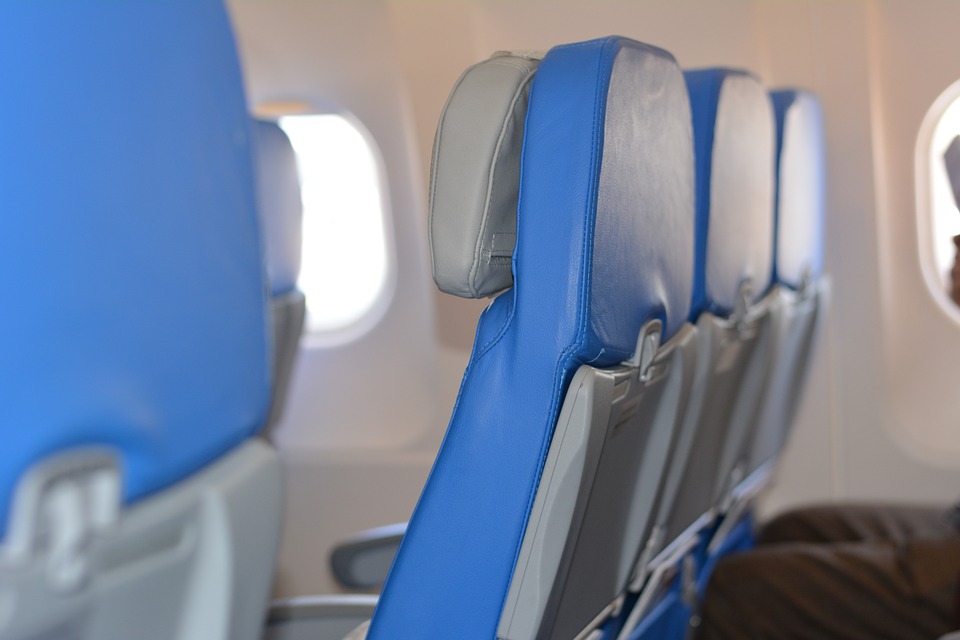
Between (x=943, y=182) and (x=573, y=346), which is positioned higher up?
(x=943, y=182)

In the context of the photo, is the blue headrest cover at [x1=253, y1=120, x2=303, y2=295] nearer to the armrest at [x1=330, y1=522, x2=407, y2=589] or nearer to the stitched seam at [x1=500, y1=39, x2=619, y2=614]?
the armrest at [x1=330, y1=522, x2=407, y2=589]

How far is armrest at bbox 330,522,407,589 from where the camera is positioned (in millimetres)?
2041

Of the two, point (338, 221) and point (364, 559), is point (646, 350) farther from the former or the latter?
point (338, 221)

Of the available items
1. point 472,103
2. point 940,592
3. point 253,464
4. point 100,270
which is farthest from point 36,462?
point 940,592

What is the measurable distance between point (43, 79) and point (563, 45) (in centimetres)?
80

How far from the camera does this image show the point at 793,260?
2.64 metres

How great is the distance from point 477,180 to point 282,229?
1521mm

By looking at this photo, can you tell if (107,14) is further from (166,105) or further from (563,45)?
(563,45)

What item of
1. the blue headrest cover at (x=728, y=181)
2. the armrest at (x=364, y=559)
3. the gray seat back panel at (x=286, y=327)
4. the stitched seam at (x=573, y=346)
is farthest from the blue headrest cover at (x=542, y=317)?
the gray seat back panel at (x=286, y=327)

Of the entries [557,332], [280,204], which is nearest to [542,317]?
[557,332]

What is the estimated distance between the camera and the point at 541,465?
1297mm

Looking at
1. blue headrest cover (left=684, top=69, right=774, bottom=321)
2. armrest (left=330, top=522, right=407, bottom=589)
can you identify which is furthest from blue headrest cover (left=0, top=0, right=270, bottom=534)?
armrest (left=330, top=522, right=407, bottom=589)

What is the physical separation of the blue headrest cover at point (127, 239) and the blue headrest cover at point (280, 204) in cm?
173

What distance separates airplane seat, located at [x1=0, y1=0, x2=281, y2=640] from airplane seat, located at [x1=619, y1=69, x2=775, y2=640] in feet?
3.68
